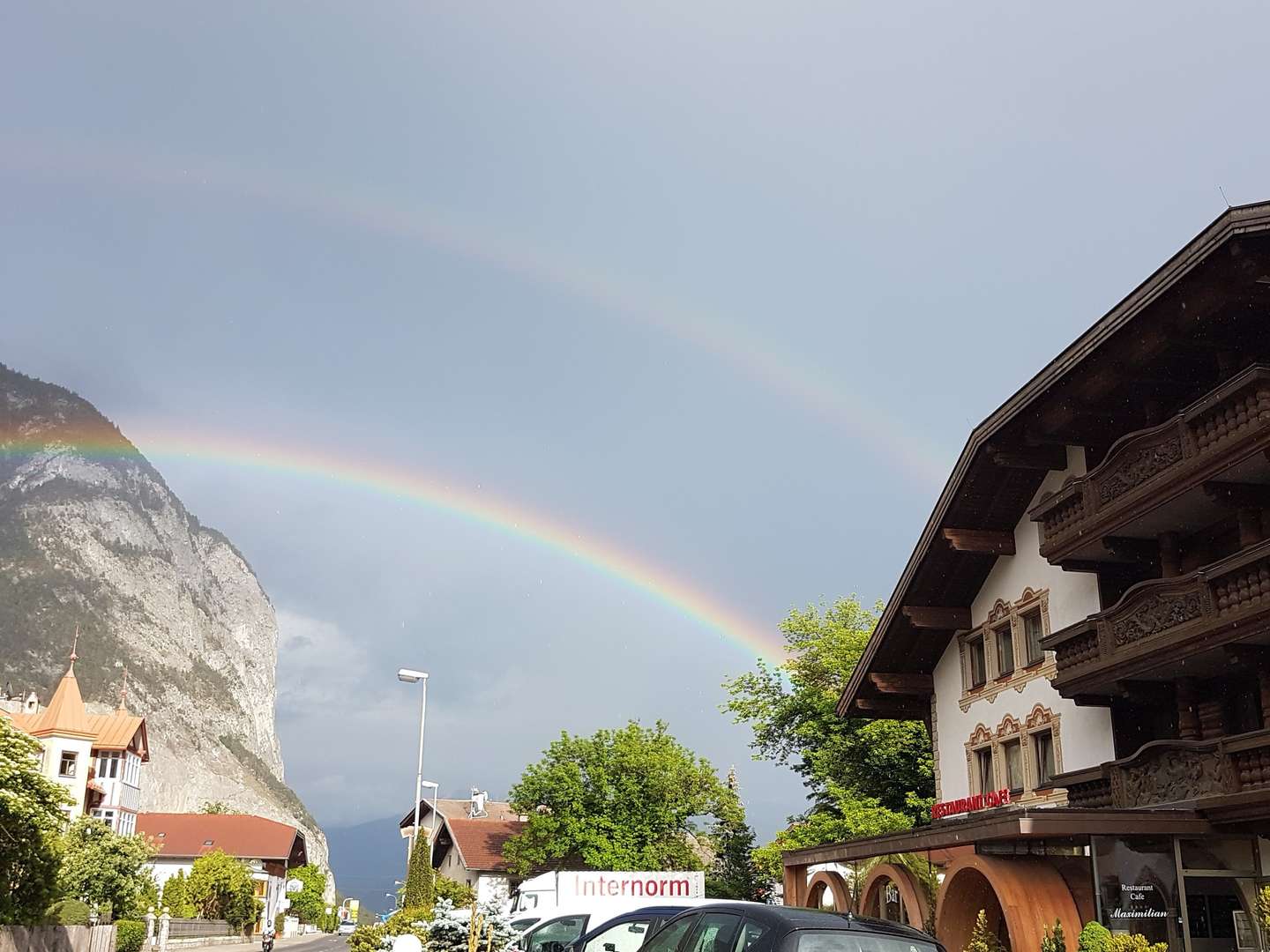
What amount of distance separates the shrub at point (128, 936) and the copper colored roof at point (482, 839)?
27810mm

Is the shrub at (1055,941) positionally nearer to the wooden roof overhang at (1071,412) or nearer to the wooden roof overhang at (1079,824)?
the wooden roof overhang at (1079,824)

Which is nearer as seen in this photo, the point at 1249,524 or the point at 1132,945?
the point at 1132,945

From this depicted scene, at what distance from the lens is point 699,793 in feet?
190

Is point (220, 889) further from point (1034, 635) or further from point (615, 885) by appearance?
point (1034, 635)

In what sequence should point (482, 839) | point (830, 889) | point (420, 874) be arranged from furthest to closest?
point (482, 839)
point (420, 874)
point (830, 889)

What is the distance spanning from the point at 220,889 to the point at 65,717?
14179 millimetres

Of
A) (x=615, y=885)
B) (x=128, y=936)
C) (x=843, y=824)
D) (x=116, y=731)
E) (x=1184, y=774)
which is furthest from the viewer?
(x=116, y=731)

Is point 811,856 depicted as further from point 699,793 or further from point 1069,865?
point 699,793

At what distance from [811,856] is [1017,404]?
1005 centimetres

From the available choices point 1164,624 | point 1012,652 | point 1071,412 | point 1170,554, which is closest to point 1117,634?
point 1164,624

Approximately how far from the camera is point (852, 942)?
9367 mm

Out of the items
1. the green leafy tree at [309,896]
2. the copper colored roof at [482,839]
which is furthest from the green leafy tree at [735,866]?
the green leafy tree at [309,896]

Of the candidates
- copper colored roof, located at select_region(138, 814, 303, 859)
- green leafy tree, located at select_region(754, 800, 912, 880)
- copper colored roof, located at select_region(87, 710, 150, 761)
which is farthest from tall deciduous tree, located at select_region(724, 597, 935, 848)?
copper colored roof, located at select_region(138, 814, 303, 859)

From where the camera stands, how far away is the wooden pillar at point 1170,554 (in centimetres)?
1936
